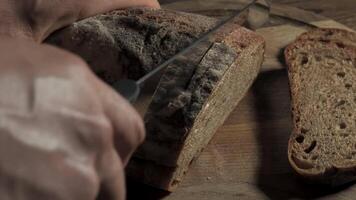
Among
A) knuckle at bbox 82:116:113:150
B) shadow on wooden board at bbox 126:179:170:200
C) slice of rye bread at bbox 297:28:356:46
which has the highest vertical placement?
knuckle at bbox 82:116:113:150

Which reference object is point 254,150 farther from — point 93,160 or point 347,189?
point 93,160

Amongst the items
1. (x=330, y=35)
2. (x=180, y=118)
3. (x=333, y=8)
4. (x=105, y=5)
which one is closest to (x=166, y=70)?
(x=180, y=118)

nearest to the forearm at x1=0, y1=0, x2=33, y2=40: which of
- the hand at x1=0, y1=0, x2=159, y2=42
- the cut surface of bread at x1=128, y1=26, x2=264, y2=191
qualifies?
the hand at x1=0, y1=0, x2=159, y2=42

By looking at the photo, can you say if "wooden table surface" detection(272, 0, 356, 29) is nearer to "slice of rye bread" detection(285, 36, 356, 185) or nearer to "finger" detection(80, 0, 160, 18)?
"slice of rye bread" detection(285, 36, 356, 185)

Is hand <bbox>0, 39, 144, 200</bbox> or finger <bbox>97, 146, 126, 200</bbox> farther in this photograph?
finger <bbox>97, 146, 126, 200</bbox>

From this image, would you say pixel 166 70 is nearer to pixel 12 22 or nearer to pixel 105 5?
pixel 105 5

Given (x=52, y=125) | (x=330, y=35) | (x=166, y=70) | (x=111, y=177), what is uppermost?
(x=52, y=125)

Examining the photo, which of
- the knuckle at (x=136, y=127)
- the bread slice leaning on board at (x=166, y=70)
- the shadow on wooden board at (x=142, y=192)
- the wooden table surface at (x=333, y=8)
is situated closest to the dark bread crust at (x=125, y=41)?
the bread slice leaning on board at (x=166, y=70)
